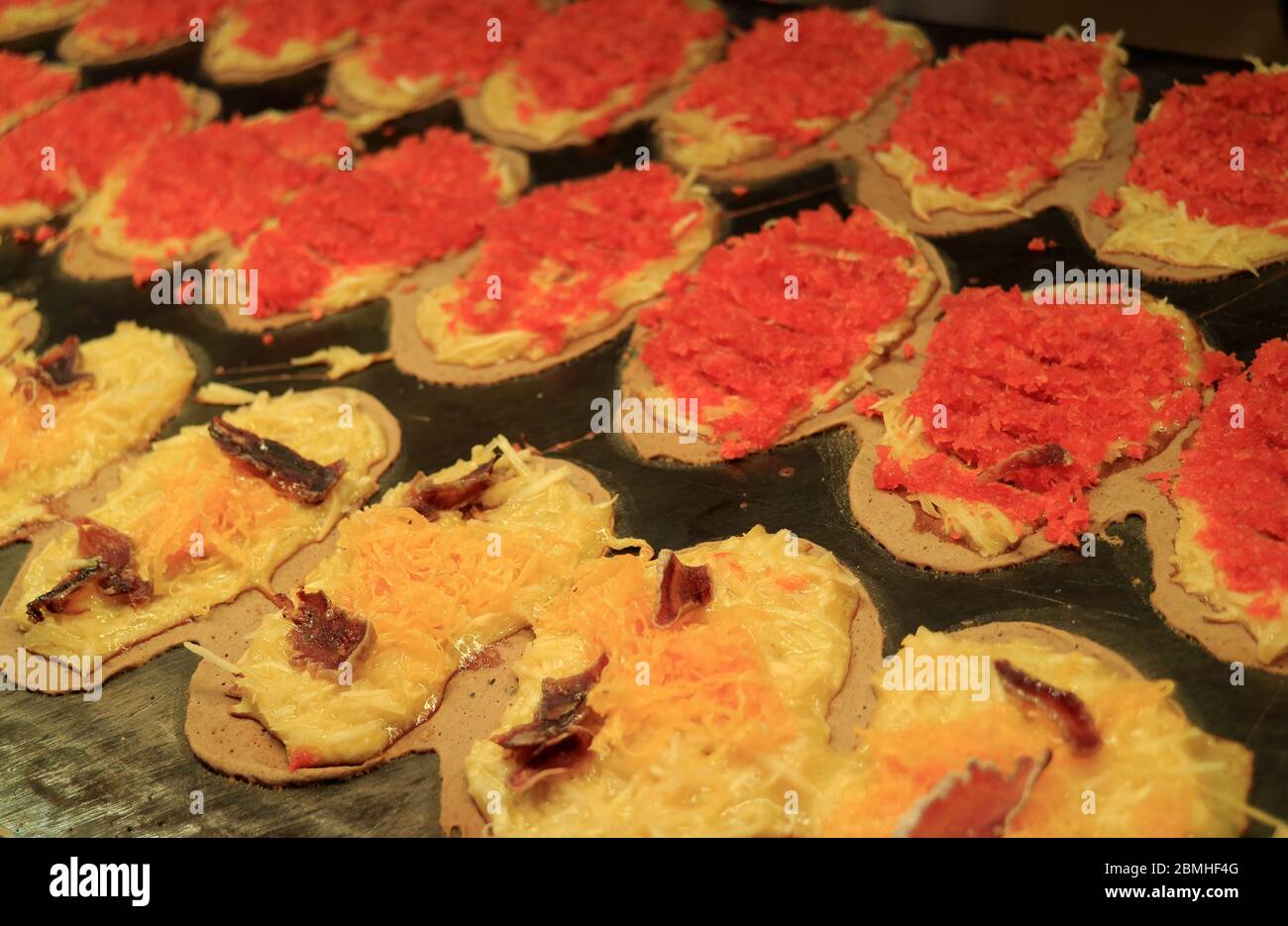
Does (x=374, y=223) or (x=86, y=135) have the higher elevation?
(x=86, y=135)

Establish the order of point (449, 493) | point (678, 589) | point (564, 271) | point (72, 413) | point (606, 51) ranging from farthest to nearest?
point (606, 51) → point (564, 271) → point (72, 413) → point (449, 493) → point (678, 589)

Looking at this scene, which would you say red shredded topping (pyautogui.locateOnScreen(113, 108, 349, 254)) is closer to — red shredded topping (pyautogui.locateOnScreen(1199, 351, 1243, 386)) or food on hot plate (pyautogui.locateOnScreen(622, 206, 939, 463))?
food on hot plate (pyautogui.locateOnScreen(622, 206, 939, 463))

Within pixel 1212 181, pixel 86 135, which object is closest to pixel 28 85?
pixel 86 135

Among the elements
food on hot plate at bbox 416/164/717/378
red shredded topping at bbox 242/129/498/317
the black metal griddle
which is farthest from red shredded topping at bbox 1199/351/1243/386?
red shredded topping at bbox 242/129/498/317

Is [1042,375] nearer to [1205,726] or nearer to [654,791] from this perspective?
[1205,726]

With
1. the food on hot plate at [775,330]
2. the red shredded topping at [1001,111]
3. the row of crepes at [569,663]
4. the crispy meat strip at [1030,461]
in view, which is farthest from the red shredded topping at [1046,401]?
the red shredded topping at [1001,111]

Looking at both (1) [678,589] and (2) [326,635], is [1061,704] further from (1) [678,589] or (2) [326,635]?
(2) [326,635]
